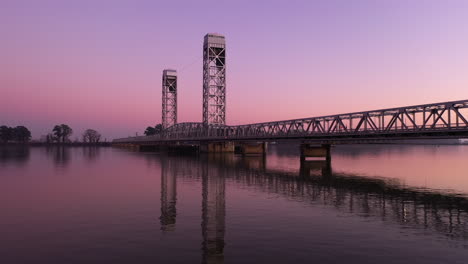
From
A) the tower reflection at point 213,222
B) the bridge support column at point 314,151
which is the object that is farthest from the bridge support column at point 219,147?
the tower reflection at point 213,222

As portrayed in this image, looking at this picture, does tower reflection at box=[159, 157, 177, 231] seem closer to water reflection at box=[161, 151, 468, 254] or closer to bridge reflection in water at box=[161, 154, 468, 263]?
bridge reflection in water at box=[161, 154, 468, 263]

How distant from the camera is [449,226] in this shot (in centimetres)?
2428

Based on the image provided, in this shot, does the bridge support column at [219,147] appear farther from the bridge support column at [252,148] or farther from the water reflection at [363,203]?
the water reflection at [363,203]

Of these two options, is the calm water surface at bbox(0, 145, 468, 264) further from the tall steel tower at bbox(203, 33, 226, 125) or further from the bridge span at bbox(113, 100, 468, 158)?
the tall steel tower at bbox(203, 33, 226, 125)

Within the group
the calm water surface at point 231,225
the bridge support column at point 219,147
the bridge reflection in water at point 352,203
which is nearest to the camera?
the calm water surface at point 231,225

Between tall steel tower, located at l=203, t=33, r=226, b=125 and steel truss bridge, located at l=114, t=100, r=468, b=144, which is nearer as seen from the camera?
steel truss bridge, located at l=114, t=100, r=468, b=144

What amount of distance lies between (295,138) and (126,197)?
5319cm

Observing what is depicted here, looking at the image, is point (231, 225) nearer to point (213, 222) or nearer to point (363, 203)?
point (213, 222)

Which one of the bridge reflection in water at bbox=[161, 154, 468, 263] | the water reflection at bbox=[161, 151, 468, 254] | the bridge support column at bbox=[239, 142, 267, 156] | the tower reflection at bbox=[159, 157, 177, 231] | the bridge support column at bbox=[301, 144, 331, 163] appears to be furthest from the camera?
the bridge support column at bbox=[239, 142, 267, 156]

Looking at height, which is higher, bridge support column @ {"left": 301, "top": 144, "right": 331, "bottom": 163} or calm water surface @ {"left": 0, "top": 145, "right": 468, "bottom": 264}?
bridge support column @ {"left": 301, "top": 144, "right": 331, "bottom": 163}

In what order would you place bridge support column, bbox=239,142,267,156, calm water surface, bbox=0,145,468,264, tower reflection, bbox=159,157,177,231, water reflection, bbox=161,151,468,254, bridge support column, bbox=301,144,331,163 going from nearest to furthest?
calm water surface, bbox=0,145,468,264 < water reflection, bbox=161,151,468,254 < tower reflection, bbox=159,157,177,231 < bridge support column, bbox=301,144,331,163 < bridge support column, bbox=239,142,267,156

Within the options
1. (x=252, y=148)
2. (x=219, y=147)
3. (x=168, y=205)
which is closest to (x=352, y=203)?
(x=168, y=205)

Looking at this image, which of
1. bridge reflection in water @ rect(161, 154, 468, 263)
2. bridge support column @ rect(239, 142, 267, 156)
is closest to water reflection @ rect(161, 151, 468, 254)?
bridge reflection in water @ rect(161, 154, 468, 263)

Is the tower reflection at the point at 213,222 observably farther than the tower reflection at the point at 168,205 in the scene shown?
No
